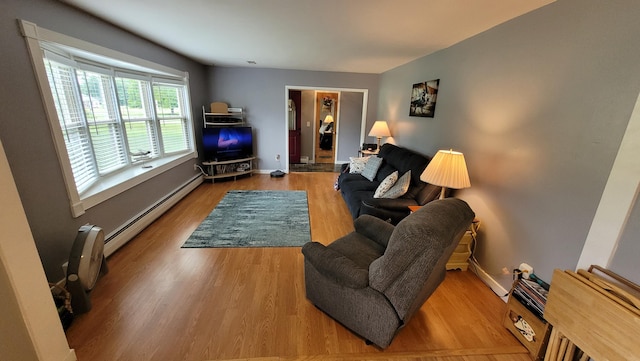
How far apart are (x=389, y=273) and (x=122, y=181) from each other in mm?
3030

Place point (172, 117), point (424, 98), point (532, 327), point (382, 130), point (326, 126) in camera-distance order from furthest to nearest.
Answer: point (326, 126), point (382, 130), point (172, 117), point (424, 98), point (532, 327)

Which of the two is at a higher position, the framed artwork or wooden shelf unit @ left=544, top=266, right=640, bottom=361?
the framed artwork

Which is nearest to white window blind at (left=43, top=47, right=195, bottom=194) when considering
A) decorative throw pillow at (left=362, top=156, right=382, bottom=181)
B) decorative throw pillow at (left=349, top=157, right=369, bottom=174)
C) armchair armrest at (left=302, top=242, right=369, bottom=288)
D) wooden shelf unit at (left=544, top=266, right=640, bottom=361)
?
armchair armrest at (left=302, top=242, right=369, bottom=288)

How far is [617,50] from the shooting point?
52.5 inches

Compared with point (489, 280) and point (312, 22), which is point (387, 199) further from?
point (312, 22)

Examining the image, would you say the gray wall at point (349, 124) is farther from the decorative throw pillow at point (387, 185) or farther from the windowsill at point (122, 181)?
the windowsill at point (122, 181)

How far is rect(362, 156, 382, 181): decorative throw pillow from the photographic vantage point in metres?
3.92

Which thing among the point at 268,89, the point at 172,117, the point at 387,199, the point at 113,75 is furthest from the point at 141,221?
the point at 268,89

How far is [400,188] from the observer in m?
2.91

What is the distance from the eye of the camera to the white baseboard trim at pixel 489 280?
207 cm

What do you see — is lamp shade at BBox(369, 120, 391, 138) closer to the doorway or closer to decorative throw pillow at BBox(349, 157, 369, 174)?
decorative throw pillow at BBox(349, 157, 369, 174)

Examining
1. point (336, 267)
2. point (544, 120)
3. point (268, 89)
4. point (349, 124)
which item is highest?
point (268, 89)

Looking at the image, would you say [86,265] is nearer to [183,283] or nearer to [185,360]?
[183,283]

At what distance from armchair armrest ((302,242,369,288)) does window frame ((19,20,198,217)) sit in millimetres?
2132
